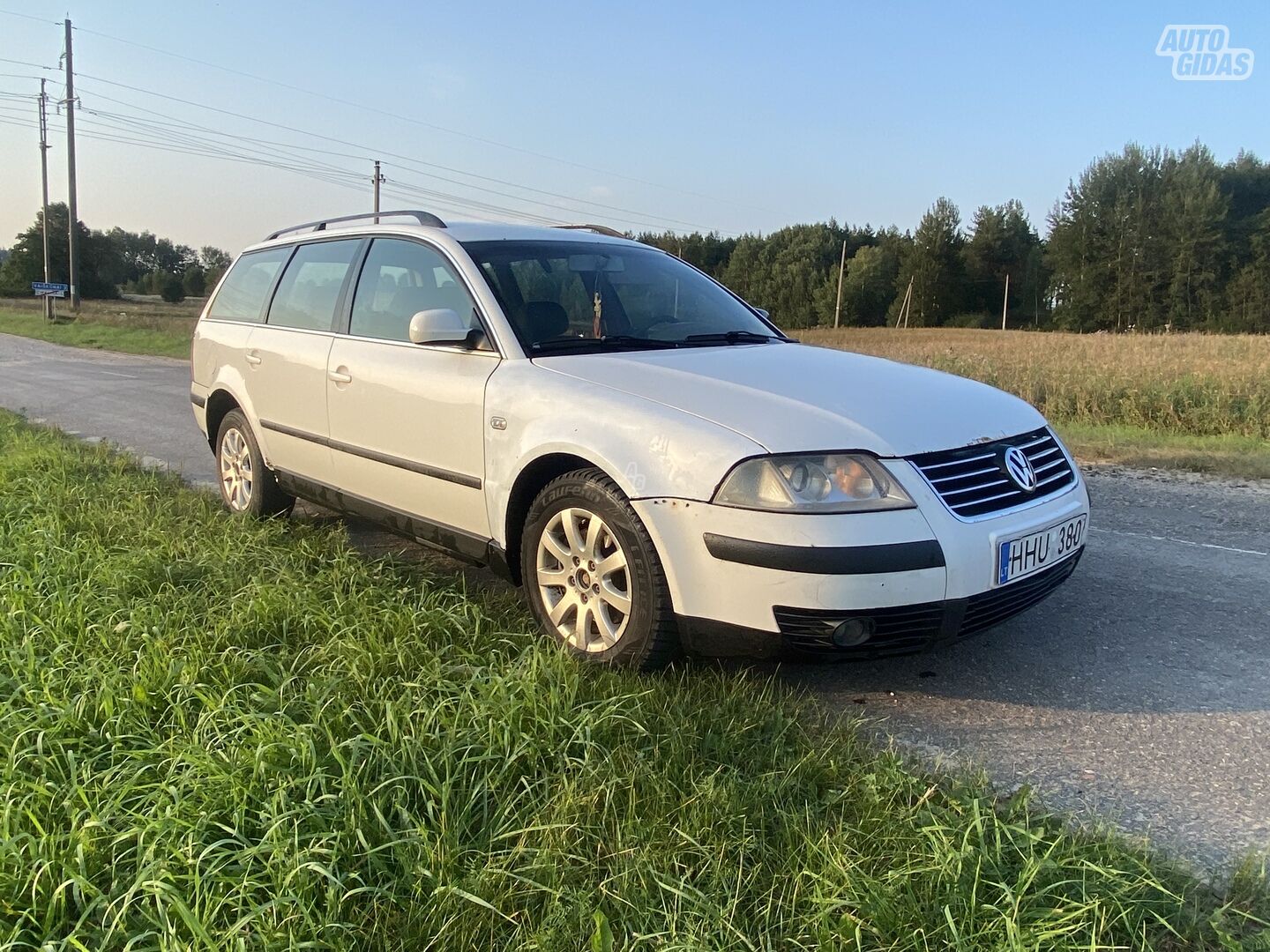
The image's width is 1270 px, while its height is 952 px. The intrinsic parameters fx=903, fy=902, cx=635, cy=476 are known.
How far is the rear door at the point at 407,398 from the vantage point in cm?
356

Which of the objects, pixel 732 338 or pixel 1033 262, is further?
pixel 1033 262

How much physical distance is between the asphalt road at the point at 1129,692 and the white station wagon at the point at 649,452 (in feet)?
1.15

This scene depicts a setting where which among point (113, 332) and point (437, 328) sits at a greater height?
point (437, 328)

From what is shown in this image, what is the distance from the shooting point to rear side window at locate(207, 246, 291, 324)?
17.1 feet

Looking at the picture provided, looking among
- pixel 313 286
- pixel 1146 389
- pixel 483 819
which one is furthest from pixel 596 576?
pixel 1146 389

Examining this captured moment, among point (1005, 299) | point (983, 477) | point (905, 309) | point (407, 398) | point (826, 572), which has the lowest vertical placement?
point (826, 572)

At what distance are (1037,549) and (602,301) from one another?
203 centimetres

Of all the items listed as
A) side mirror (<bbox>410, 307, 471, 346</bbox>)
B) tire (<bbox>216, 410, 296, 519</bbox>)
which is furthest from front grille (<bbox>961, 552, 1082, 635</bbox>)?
tire (<bbox>216, 410, 296, 519</bbox>)

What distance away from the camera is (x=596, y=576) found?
10.1 ft

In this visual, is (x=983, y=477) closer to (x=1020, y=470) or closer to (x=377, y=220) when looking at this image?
(x=1020, y=470)

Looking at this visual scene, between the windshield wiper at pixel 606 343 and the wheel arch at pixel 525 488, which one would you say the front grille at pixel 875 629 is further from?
the windshield wiper at pixel 606 343

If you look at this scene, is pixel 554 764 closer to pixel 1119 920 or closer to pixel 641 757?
pixel 641 757

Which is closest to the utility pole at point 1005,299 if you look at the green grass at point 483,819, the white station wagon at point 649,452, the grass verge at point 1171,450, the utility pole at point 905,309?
the utility pole at point 905,309

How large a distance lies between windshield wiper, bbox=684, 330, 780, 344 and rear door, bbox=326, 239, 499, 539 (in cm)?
94
